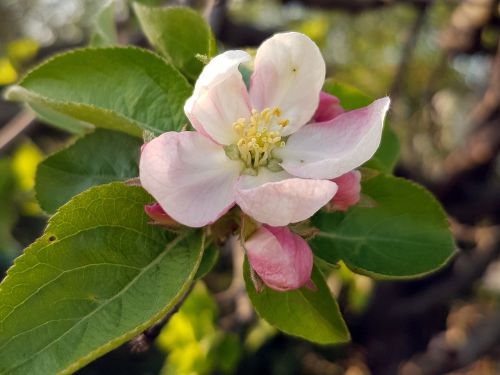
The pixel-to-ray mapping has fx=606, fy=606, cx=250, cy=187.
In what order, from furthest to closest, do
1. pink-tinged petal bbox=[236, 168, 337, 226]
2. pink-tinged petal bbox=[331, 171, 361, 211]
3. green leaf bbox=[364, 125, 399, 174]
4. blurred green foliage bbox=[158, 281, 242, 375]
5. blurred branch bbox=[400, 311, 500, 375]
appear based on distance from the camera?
1. blurred branch bbox=[400, 311, 500, 375]
2. blurred green foliage bbox=[158, 281, 242, 375]
3. green leaf bbox=[364, 125, 399, 174]
4. pink-tinged petal bbox=[331, 171, 361, 211]
5. pink-tinged petal bbox=[236, 168, 337, 226]

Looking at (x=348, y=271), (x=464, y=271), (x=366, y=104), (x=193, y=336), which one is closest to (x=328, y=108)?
(x=366, y=104)

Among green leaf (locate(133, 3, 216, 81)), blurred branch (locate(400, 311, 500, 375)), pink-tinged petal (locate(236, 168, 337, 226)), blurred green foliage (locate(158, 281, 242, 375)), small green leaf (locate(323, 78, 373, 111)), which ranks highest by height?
green leaf (locate(133, 3, 216, 81))

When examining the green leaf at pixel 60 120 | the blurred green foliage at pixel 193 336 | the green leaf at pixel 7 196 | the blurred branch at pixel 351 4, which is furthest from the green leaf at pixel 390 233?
the green leaf at pixel 7 196

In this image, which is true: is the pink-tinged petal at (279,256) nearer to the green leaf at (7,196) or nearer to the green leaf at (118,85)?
the green leaf at (118,85)

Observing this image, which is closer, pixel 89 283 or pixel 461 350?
pixel 89 283

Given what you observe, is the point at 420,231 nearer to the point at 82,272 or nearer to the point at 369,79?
the point at 82,272

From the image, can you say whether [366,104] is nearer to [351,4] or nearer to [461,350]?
[351,4]

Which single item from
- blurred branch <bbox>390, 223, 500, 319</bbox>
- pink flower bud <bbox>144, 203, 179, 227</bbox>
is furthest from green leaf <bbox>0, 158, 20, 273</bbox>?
blurred branch <bbox>390, 223, 500, 319</bbox>

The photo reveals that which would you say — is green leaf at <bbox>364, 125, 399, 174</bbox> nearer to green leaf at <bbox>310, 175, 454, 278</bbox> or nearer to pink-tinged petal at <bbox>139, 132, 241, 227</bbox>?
green leaf at <bbox>310, 175, 454, 278</bbox>
